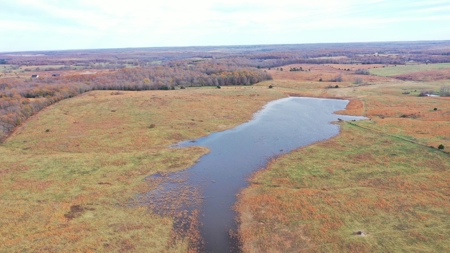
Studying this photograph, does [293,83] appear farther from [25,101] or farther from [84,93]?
[25,101]

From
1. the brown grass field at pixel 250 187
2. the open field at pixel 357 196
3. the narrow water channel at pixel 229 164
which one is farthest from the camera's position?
the narrow water channel at pixel 229 164

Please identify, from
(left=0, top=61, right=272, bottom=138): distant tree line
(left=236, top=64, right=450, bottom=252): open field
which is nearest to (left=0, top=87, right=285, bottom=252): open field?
(left=0, top=61, right=272, bottom=138): distant tree line

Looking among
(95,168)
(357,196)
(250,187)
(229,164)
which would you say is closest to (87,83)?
(95,168)

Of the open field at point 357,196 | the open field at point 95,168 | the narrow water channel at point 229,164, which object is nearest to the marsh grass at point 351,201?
the open field at point 357,196

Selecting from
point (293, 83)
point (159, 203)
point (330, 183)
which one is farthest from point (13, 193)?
point (293, 83)

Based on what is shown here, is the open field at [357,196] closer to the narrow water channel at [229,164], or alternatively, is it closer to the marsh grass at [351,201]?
the marsh grass at [351,201]

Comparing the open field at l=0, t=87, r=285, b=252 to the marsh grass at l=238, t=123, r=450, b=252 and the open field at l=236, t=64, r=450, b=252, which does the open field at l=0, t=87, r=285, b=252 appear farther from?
the open field at l=236, t=64, r=450, b=252
